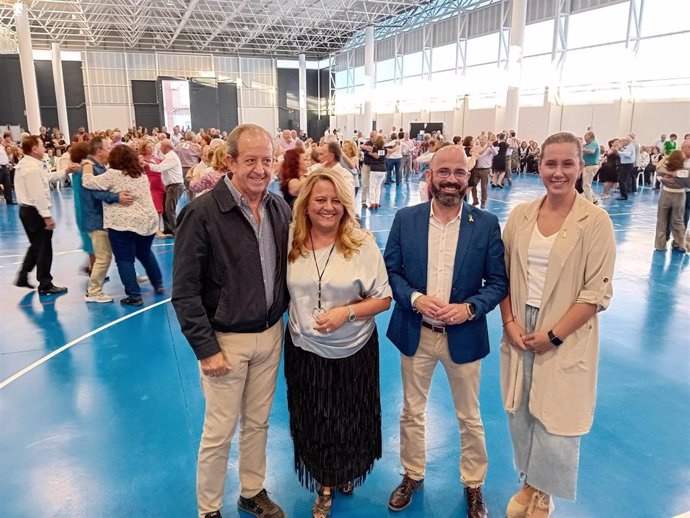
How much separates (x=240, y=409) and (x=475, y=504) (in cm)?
127

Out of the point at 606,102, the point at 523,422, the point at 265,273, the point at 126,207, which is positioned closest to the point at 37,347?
the point at 126,207

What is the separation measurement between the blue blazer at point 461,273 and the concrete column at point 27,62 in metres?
19.0

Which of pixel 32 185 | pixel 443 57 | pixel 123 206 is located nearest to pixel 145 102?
pixel 443 57

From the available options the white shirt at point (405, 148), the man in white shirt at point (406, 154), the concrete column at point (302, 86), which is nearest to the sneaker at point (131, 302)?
the man in white shirt at point (406, 154)

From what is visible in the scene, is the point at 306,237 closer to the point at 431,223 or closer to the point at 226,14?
the point at 431,223

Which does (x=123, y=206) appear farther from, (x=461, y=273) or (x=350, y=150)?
(x=350, y=150)

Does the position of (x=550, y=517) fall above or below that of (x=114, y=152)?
below

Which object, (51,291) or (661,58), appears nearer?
(51,291)

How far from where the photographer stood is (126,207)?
5246 mm

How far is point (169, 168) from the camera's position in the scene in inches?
317

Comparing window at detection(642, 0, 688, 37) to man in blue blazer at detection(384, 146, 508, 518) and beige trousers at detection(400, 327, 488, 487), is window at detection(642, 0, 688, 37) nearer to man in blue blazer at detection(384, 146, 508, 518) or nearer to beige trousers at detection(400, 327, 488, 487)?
man in blue blazer at detection(384, 146, 508, 518)

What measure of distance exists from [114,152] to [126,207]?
1.92ft

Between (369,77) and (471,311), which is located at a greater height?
(369,77)

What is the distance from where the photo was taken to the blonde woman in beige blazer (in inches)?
84.3
